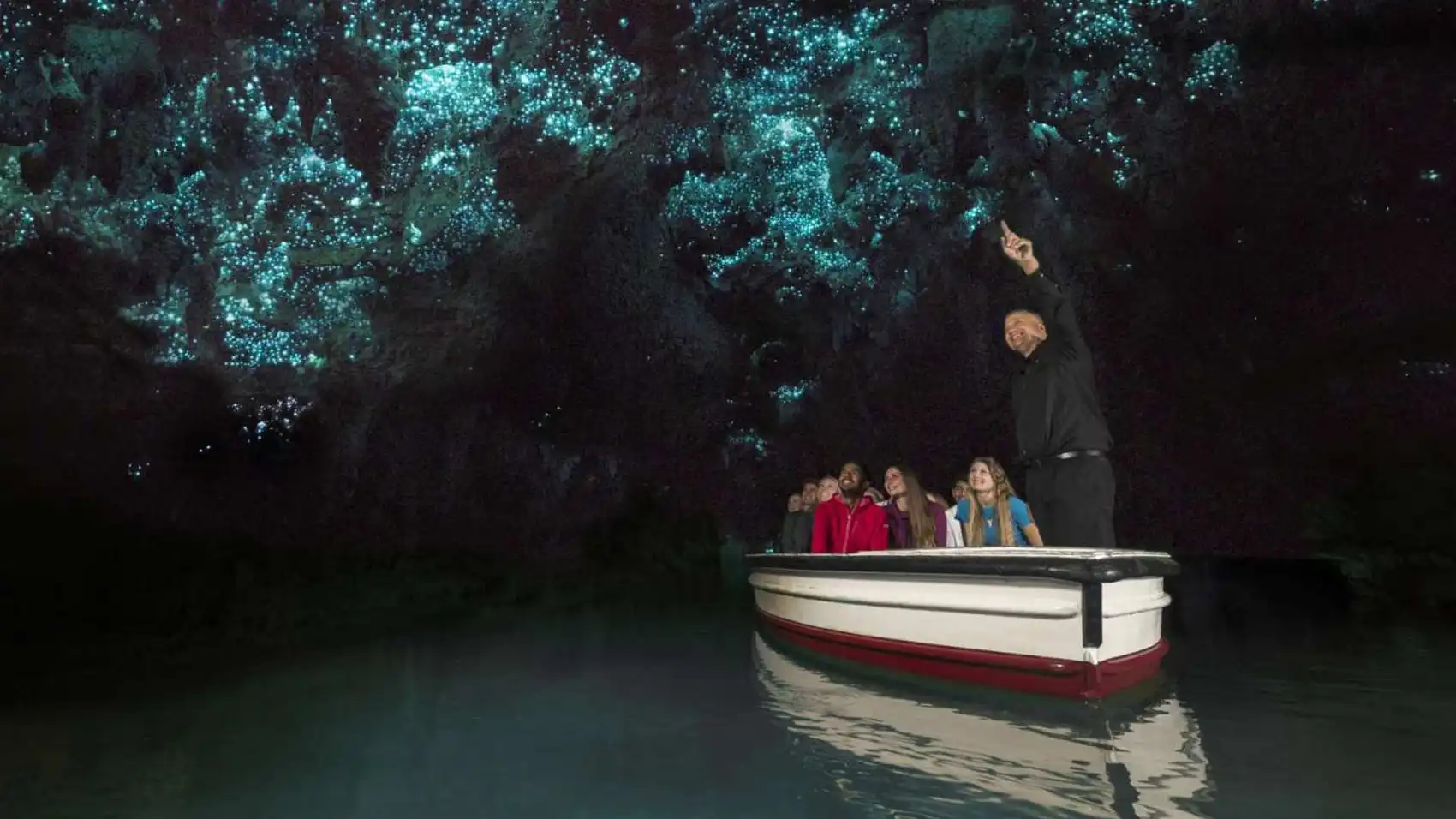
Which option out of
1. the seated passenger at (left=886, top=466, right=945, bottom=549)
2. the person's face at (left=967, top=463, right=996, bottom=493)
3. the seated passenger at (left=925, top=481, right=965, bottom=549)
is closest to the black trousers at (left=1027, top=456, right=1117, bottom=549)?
the person's face at (left=967, top=463, right=996, bottom=493)

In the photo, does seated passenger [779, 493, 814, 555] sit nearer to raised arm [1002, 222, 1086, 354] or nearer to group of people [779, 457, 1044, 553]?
group of people [779, 457, 1044, 553]

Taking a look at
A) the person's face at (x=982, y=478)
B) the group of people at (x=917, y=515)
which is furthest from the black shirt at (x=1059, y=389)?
the person's face at (x=982, y=478)

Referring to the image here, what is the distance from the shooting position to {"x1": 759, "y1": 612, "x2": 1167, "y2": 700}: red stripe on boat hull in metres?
7.73

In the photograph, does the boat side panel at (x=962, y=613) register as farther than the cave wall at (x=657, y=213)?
No

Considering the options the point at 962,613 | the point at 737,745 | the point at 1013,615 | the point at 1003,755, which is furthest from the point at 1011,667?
the point at 737,745

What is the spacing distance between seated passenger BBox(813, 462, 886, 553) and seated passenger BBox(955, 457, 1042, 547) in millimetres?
1216

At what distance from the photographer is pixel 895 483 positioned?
11.8 meters

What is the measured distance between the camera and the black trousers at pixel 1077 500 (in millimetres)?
8055

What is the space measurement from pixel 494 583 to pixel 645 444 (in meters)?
8.59

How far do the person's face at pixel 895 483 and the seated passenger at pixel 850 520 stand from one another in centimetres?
27

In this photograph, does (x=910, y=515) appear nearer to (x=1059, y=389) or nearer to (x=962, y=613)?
(x=962, y=613)

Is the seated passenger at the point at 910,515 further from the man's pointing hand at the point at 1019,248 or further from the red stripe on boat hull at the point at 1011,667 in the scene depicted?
the man's pointing hand at the point at 1019,248

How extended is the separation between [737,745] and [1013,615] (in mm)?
2455

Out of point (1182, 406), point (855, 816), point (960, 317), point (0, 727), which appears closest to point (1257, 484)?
point (1182, 406)
